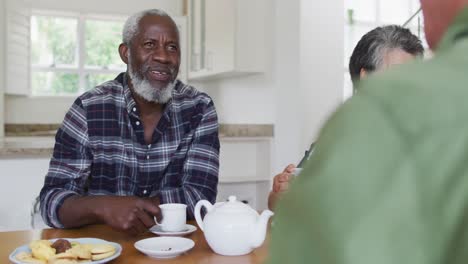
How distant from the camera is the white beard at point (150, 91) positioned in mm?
1708

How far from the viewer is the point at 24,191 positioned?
2.23 m

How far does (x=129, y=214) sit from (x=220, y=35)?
2.37 m

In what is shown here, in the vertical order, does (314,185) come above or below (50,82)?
below

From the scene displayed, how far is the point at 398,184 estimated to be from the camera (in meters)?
0.19

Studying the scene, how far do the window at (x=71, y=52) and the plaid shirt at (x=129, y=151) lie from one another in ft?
10.3

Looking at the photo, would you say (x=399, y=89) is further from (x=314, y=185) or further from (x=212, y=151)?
(x=212, y=151)

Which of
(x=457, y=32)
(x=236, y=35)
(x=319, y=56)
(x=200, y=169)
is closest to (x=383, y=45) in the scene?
(x=200, y=169)

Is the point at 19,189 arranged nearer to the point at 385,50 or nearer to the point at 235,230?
the point at 235,230

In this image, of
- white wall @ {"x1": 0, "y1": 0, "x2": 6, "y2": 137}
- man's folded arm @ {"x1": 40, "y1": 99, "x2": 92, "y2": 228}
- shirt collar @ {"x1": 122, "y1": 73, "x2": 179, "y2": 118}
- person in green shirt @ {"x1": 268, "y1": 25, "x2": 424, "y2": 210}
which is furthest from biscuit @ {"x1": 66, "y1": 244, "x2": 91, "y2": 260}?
white wall @ {"x1": 0, "y1": 0, "x2": 6, "y2": 137}

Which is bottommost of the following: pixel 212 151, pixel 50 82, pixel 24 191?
pixel 24 191

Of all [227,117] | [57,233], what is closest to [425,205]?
[57,233]

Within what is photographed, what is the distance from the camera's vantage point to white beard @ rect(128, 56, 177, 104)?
1.71 metres

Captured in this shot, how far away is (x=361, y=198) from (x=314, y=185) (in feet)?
0.06

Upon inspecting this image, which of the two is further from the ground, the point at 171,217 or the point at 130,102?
the point at 130,102
